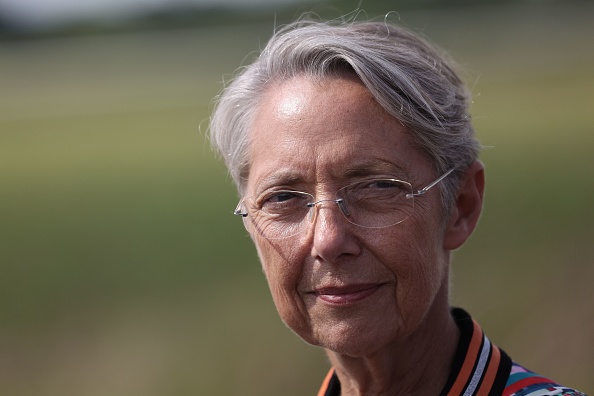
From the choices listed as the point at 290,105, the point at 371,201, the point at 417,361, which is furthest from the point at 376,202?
the point at 417,361

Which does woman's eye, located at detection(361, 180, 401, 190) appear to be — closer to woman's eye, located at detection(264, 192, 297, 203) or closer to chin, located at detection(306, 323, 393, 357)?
woman's eye, located at detection(264, 192, 297, 203)

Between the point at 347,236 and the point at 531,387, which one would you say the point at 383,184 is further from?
the point at 531,387

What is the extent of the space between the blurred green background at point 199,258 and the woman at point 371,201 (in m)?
0.95

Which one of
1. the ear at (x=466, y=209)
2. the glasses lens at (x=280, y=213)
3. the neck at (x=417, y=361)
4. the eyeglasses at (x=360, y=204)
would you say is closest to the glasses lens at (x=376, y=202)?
the eyeglasses at (x=360, y=204)

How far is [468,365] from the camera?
2438 mm

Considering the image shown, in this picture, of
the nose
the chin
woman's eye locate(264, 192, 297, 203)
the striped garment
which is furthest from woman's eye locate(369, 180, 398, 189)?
the striped garment

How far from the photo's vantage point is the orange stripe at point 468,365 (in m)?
2.39

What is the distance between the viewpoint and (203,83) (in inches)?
1014

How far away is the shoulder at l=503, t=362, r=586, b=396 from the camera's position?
228cm

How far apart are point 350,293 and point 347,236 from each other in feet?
0.54

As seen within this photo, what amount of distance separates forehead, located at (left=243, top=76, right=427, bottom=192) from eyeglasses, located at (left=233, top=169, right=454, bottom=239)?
4 cm

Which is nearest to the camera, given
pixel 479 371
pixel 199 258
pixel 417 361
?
pixel 479 371

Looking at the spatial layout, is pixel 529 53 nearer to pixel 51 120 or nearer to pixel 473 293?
pixel 51 120

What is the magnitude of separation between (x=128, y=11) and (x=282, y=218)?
37.2 m
